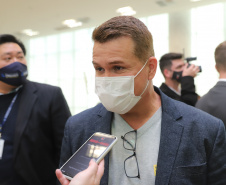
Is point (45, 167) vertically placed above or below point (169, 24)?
below

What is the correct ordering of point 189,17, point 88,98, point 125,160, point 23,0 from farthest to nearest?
point 88,98 → point 189,17 → point 23,0 → point 125,160

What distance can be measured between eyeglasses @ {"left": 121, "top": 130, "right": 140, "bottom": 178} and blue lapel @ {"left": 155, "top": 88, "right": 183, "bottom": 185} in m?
0.12

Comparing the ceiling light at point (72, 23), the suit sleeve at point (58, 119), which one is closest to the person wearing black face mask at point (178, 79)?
the suit sleeve at point (58, 119)

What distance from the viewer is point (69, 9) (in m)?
7.43

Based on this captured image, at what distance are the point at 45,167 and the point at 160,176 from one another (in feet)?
4.22

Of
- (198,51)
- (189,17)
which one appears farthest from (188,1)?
(198,51)

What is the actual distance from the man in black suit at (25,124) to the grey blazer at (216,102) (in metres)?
1.24

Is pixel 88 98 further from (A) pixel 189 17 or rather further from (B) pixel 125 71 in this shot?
(B) pixel 125 71

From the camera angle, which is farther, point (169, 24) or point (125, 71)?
point (169, 24)

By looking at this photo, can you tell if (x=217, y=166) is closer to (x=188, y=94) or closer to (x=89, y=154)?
(x=89, y=154)

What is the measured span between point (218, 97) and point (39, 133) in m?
1.56

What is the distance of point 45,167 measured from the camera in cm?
215

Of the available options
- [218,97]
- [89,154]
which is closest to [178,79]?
[218,97]

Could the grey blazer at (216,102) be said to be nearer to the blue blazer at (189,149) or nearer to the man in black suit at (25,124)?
the blue blazer at (189,149)
